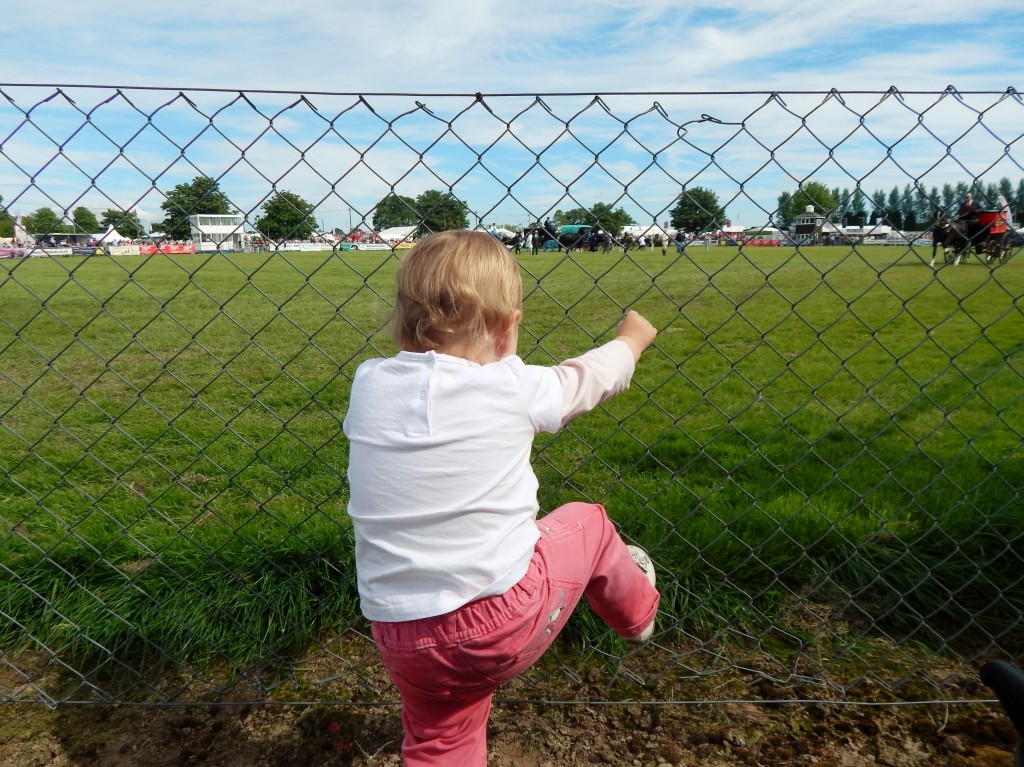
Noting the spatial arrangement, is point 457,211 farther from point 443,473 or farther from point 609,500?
point 609,500

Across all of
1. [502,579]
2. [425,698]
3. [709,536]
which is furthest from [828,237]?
[425,698]

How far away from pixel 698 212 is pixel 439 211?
75 centimetres

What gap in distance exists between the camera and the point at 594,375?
64.7 inches

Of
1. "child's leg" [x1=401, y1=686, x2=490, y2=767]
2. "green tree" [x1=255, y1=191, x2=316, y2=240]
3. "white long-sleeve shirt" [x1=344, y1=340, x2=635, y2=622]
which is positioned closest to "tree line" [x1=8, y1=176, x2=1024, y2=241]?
"green tree" [x1=255, y1=191, x2=316, y2=240]

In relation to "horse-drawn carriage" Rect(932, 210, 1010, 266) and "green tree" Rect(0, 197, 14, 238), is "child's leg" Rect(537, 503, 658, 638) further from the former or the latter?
"green tree" Rect(0, 197, 14, 238)

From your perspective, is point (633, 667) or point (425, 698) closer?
point (425, 698)

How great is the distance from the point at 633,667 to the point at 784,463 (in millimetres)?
1603

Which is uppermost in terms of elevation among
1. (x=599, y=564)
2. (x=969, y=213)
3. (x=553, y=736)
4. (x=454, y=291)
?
(x=969, y=213)

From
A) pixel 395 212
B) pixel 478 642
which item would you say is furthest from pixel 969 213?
pixel 478 642

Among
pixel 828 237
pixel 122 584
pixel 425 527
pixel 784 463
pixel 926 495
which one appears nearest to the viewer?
pixel 425 527

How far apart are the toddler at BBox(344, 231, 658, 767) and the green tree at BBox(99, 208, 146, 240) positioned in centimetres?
85

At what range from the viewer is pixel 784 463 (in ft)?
11.5

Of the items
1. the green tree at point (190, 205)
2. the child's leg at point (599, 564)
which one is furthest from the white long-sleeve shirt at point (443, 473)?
the green tree at point (190, 205)

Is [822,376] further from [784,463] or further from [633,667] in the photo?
[633,667]
